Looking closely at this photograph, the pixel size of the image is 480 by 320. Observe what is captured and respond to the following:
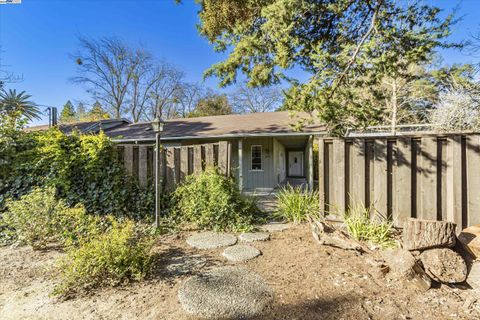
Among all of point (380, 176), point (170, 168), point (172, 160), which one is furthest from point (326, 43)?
point (170, 168)

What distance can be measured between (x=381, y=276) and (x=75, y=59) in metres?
26.7

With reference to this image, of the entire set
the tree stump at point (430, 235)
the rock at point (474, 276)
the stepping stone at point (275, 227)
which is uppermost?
the tree stump at point (430, 235)

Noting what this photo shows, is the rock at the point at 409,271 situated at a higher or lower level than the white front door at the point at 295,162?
lower

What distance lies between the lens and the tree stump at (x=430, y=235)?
248 centimetres

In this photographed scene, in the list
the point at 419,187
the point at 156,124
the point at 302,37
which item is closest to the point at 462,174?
the point at 419,187

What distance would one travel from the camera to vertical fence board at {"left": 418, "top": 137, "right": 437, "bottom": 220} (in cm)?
350

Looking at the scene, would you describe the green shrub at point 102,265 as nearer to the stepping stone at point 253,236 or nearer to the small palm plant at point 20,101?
the stepping stone at point 253,236

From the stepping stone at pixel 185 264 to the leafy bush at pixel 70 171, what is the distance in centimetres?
220

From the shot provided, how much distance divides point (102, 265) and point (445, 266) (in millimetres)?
3607

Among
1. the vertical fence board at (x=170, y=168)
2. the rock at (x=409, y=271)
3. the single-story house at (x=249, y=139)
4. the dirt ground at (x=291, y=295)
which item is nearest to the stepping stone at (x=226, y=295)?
the dirt ground at (x=291, y=295)

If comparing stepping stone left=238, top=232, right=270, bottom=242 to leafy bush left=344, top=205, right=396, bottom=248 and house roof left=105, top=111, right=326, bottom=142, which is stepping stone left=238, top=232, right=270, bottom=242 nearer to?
leafy bush left=344, top=205, right=396, bottom=248

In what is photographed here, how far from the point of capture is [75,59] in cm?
2105

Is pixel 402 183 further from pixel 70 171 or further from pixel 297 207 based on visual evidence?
pixel 70 171

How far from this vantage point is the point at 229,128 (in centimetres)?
1095
